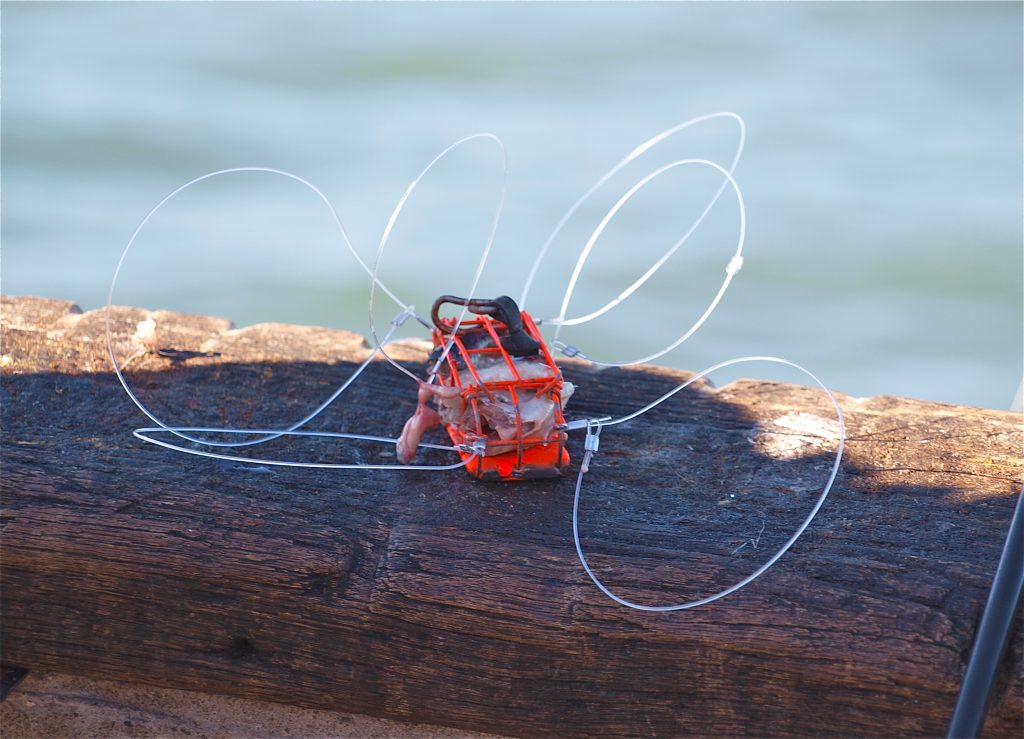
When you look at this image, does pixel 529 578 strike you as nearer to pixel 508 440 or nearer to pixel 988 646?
pixel 508 440

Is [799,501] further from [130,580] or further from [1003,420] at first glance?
[130,580]

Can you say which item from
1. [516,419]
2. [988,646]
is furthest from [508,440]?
[988,646]

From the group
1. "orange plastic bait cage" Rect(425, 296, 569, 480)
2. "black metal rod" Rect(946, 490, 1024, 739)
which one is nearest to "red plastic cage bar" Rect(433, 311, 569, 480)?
"orange plastic bait cage" Rect(425, 296, 569, 480)

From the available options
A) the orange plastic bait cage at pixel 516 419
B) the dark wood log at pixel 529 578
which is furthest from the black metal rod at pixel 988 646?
the orange plastic bait cage at pixel 516 419

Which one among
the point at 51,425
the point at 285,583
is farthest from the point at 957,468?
the point at 51,425

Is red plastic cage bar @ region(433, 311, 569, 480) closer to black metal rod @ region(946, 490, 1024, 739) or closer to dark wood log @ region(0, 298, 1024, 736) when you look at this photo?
dark wood log @ region(0, 298, 1024, 736)

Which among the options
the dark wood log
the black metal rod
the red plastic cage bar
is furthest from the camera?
the red plastic cage bar

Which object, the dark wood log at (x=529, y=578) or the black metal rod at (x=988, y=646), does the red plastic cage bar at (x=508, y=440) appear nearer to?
the dark wood log at (x=529, y=578)

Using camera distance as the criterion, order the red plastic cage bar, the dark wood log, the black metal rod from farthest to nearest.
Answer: the red plastic cage bar → the dark wood log → the black metal rod
